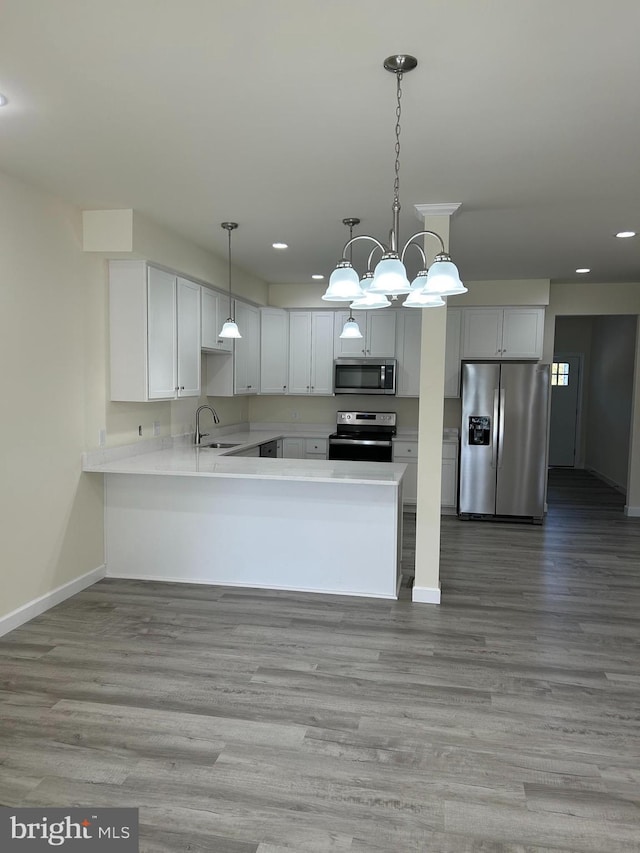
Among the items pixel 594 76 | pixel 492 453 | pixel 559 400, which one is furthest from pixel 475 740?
pixel 559 400

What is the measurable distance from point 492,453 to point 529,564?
64.3 inches

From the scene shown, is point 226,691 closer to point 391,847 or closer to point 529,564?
point 391,847

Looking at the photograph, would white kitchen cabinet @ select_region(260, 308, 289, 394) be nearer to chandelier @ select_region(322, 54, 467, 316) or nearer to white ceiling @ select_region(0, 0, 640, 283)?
white ceiling @ select_region(0, 0, 640, 283)

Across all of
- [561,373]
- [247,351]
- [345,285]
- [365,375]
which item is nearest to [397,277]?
[345,285]

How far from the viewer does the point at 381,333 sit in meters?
6.89

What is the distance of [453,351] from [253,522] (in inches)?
136

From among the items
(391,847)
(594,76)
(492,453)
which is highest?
(594,76)

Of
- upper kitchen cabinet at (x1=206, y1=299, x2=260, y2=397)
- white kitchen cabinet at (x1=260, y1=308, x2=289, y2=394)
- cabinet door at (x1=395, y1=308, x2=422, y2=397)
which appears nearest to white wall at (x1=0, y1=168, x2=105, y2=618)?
upper kitchen cabinet at (x1=206, y1=299, x2=260, y2=397)

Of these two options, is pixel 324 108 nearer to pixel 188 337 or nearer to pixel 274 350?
pixel 188 337

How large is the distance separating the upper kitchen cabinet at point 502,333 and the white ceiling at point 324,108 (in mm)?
2346

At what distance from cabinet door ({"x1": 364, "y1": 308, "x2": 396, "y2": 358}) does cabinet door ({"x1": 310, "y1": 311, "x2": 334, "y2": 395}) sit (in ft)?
1.46

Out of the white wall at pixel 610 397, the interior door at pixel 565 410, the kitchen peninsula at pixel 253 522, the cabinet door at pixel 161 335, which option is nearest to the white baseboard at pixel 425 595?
the kitchen peninsula at pixel 253 522

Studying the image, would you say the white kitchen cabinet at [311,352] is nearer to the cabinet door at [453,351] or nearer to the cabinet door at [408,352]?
the cabinet door at [408,352]

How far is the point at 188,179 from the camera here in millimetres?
3389
